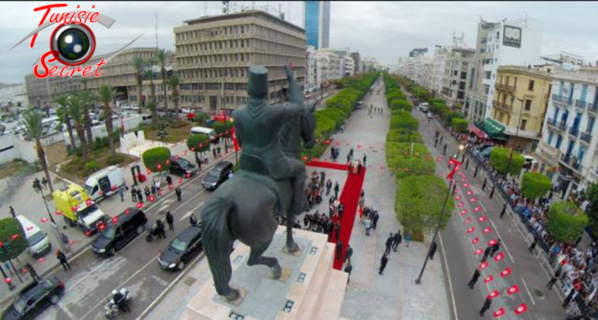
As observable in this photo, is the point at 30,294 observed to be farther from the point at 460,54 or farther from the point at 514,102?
the point at 460,54

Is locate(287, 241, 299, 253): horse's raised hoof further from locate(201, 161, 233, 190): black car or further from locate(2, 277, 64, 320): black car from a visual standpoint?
locate(201, 161, 233, 190): black car

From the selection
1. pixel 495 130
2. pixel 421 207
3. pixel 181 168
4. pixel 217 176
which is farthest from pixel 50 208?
pixel 495 130

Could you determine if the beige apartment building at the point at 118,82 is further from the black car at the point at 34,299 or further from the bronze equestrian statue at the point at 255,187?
the bronze equestrian statue at the point at 255,187

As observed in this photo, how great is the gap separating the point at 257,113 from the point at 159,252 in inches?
512

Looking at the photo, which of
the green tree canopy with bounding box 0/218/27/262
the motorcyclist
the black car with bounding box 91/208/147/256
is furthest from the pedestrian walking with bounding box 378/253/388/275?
the green tree canopy with bounding box 0/218/27/262

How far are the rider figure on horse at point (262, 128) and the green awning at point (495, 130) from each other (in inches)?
1571

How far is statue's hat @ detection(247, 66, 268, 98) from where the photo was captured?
7.94m

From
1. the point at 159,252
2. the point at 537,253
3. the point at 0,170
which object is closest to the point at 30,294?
the point at 159,252

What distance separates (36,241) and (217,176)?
12198mm

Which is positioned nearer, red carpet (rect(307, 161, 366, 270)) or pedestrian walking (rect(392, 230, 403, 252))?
pedestrian walking (rect(392, 230, 403, 252))

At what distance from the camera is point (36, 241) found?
55.1 ft

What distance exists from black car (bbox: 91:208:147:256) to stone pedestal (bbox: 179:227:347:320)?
29.9ft

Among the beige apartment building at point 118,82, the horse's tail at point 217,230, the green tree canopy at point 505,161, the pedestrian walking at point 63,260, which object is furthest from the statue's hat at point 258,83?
the beige apartment building at point 118,82

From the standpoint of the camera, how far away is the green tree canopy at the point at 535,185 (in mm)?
21391
